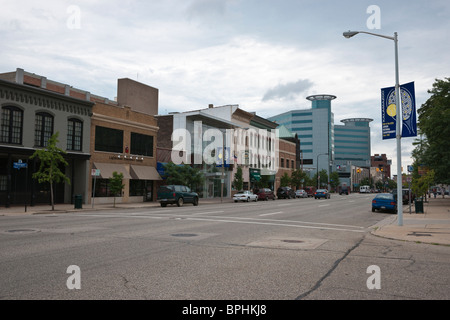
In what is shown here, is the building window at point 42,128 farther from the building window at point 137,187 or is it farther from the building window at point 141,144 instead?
the building window at point 137,187

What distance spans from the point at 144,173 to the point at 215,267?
32179mm

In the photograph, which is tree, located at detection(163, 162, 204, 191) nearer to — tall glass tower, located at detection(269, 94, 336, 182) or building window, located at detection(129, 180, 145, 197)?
building window, located at detection(129, 180, 145, 197)

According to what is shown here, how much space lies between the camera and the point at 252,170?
6262 cm

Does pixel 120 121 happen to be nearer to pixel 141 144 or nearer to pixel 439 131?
pixel 141 144

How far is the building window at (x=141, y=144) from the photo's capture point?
38.8m

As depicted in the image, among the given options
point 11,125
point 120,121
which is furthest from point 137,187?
point 11,125

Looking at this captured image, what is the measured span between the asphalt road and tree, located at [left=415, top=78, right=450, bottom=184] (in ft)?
79.5

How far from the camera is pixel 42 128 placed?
3009 cm

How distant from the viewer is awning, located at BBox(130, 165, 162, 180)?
37.7 metres

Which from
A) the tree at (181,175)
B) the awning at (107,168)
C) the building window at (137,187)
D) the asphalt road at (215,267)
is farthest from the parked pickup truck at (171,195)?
the asphalt road at (215,267)

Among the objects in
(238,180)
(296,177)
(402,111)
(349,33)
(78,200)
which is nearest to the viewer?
(402,111)

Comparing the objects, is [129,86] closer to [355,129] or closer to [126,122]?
[126,122]

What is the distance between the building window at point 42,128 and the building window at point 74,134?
179 centimetres
